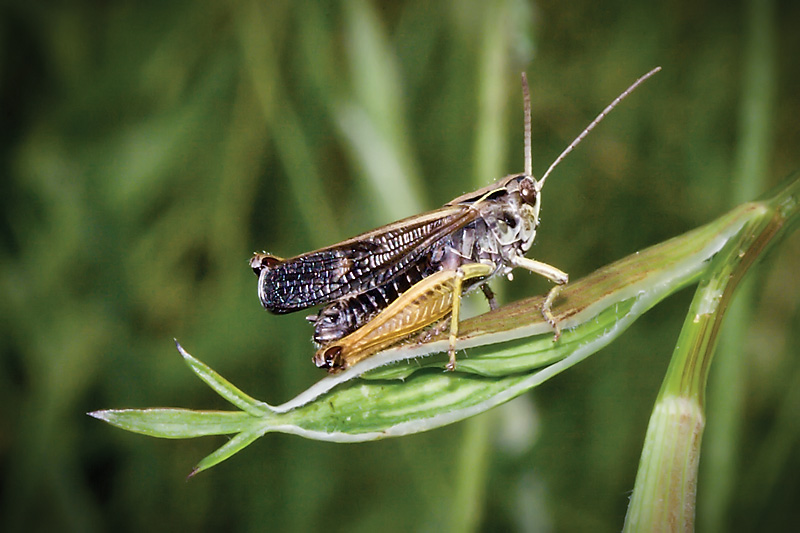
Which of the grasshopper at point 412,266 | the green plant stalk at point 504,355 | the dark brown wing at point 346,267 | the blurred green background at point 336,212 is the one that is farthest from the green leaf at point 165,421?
the blurred green background at point 336,212

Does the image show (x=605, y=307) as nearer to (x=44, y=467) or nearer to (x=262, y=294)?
(x=262, y=294)

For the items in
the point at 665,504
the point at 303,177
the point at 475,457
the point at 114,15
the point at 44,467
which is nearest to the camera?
the point at 665,504

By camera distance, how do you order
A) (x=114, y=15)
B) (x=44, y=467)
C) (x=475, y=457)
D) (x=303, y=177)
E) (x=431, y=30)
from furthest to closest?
1. (x=431, y=30)
2. (x=114, y=15)
3. (x=303, y=177)
4. (x=44, y=467)
5. (x=475, y=457)

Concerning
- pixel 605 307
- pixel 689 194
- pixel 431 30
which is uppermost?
pixel 431 30

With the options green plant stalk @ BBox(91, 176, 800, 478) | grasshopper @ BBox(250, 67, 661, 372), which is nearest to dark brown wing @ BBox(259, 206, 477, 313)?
grasshopper @ BBox(250, 67, 661, 372)

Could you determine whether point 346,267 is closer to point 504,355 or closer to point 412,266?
point 412,266

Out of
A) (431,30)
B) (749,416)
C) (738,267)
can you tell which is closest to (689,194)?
(749,416)

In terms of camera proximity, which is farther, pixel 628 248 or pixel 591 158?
pixel 591 158

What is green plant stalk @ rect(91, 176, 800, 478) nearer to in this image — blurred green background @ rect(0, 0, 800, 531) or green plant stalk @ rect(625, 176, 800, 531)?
green plant stalk @ rect(625, 176, 800, 531)
